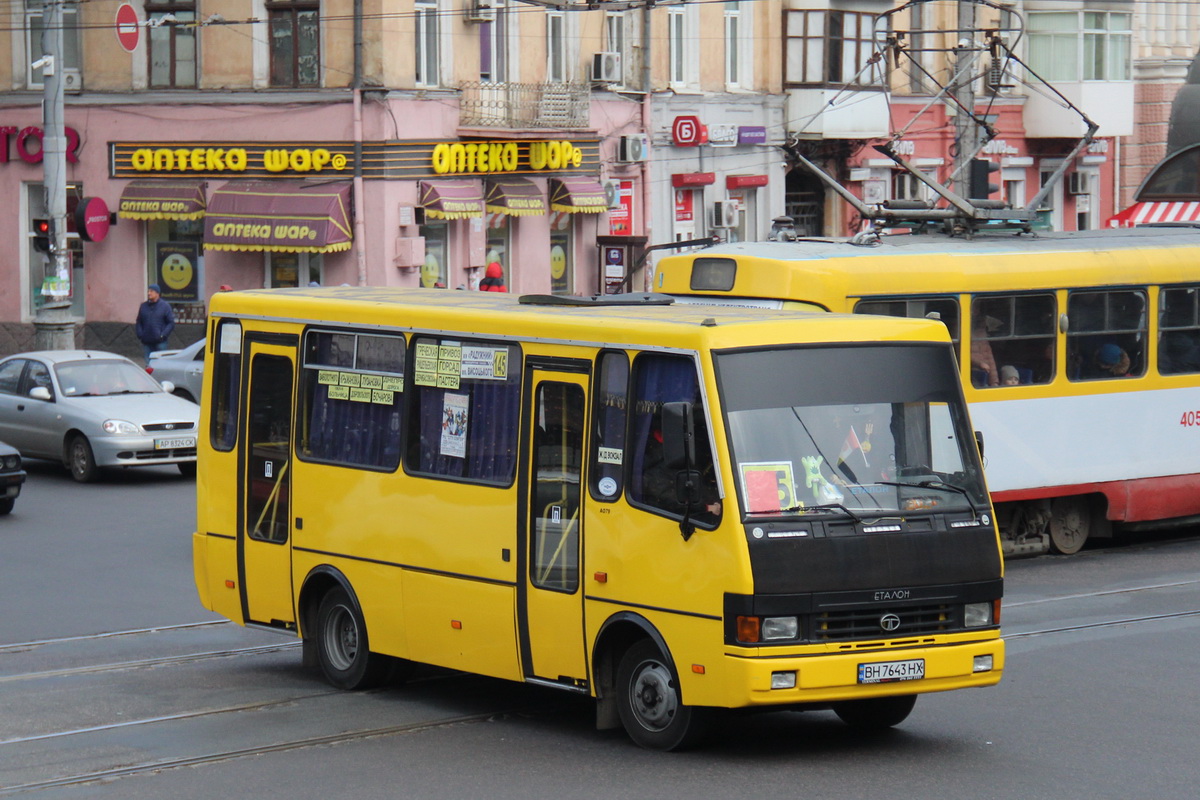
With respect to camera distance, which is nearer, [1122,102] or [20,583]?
[20,583]

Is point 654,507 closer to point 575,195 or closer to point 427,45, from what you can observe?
point 427,45

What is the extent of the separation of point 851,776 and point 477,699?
3.00 meters

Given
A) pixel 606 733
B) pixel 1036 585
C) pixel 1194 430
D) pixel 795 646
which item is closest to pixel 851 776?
pixel 795 646

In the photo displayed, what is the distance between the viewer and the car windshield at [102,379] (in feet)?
74.1

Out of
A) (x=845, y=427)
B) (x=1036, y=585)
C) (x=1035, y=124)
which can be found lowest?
(x=1036, y=585)

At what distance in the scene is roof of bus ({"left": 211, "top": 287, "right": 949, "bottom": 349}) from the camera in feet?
30.3

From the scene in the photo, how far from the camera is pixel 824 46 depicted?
138ft

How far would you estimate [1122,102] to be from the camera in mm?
47969

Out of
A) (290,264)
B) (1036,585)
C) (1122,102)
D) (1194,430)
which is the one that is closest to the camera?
(1036,585)

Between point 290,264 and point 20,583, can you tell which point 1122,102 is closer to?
point 290,264

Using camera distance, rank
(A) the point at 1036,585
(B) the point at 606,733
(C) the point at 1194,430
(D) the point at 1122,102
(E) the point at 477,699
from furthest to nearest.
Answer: (D) the point at 1122,102, (C) the point at 1194,430, (A) the point at 1036,585, (E) the point at 477,699, (B) the point at 606,733

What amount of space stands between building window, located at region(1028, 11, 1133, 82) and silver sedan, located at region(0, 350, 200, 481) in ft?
101

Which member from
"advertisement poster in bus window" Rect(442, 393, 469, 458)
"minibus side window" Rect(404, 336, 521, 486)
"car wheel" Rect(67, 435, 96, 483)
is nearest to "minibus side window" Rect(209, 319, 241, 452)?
"minibus side window" Rect(404, 336, 521, 486)

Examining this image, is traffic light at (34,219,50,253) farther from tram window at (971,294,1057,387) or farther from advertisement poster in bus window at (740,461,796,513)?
advertisement poster in bus window at (740,461,796,513)
